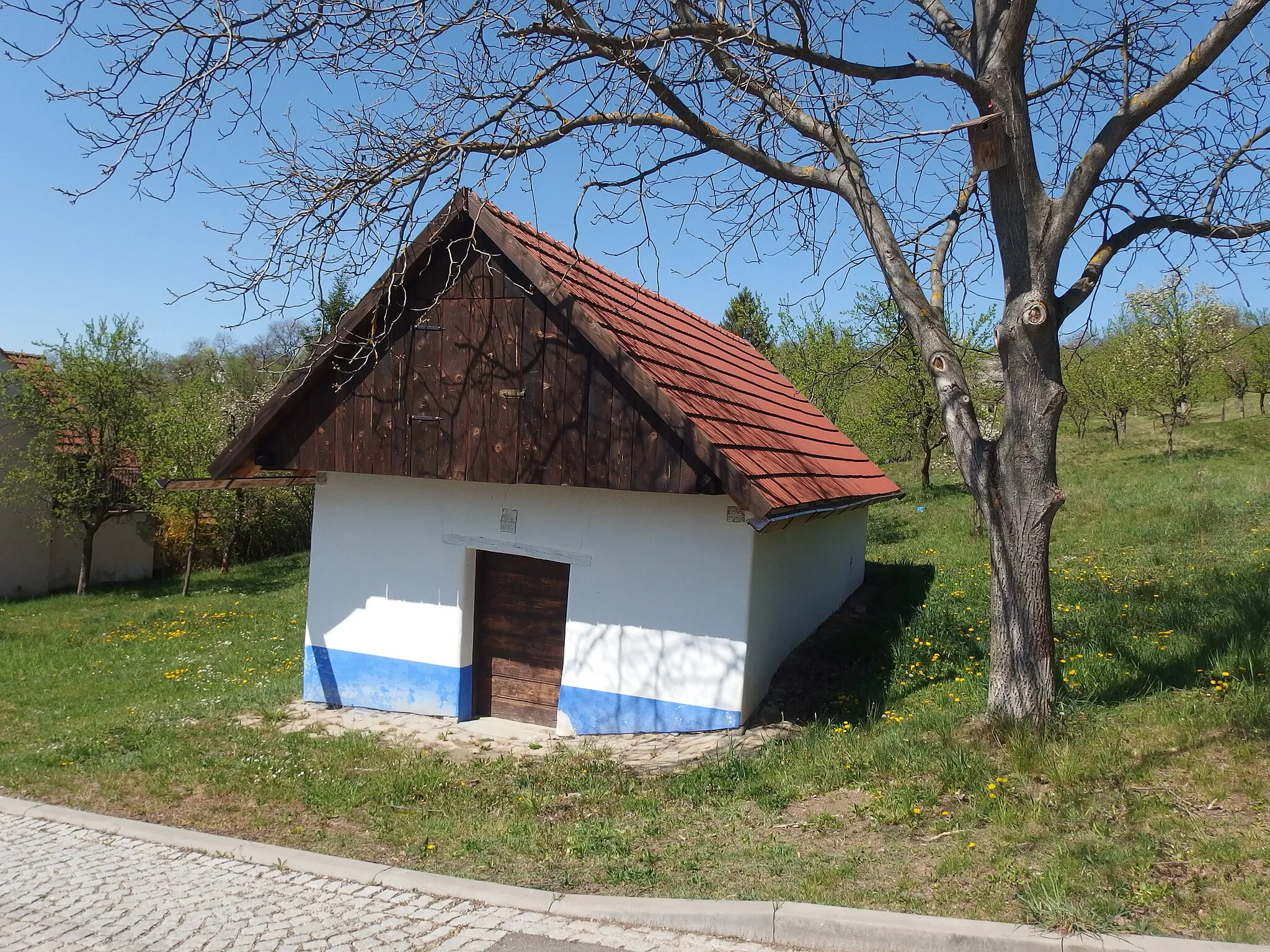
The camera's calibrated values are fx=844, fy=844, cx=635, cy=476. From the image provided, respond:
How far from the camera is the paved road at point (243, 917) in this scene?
4.07 metres

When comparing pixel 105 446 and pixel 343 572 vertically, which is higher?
pixel 105 446

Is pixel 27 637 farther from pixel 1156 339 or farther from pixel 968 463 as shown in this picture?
pixel 1156 339

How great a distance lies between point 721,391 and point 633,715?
3.51 m

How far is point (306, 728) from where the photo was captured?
28.3ft

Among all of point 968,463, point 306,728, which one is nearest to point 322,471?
point 306,728

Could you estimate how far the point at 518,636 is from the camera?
355 inches

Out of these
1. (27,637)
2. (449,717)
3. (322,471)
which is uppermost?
(322,471)

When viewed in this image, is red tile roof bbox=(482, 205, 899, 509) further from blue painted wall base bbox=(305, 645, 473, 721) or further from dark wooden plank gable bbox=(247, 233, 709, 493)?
blue painted wall base bbox=(305, 645, 473, 721)

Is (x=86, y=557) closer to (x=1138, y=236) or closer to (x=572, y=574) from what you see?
(x=572, y=574)

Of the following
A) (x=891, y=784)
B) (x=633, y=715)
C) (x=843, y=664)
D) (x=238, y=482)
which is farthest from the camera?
(x=238, y=482)

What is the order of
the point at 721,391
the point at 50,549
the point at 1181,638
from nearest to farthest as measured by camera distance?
the point at 1181,638, the point at 721,391, the point at 50,549

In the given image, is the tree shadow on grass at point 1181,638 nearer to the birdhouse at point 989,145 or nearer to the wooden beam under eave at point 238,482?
the birdhouse at point 989,145

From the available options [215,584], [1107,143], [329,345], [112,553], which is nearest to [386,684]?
[329,345]

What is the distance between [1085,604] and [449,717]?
6962 mm
